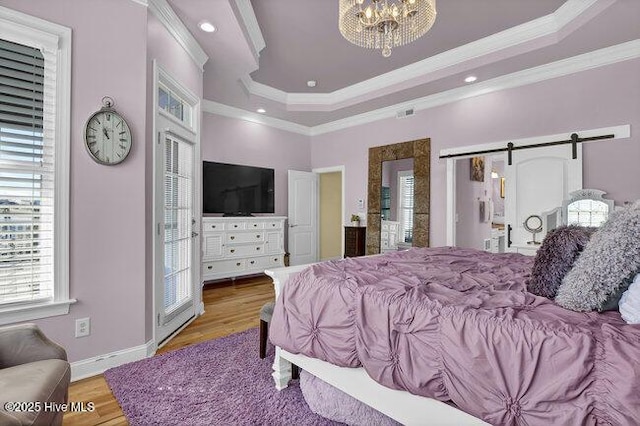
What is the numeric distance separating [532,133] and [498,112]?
0.48 m

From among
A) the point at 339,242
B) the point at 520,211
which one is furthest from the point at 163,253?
the point at 339,242

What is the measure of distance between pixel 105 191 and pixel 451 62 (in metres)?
3.79

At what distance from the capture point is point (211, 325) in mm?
3184

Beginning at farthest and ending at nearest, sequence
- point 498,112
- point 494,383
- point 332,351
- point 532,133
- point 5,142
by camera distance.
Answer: point 498,112 < point 532,133 < point 5,142 < point 332,351 < point 494,383

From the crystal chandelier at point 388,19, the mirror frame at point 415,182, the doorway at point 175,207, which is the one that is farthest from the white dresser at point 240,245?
the crystal chandelier at point 388,19

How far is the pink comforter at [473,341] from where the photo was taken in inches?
37.9

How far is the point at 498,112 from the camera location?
154 inches

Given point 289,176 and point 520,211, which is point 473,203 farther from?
point 289,176

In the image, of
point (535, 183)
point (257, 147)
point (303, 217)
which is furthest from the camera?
point (303, 217)

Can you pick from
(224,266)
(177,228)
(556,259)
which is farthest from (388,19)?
(224,266)

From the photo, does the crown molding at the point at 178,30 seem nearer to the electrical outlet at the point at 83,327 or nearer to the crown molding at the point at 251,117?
the crown molding at the point at 251,117

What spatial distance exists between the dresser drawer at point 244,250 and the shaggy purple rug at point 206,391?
7.73ft

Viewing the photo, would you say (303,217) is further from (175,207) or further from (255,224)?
(175,207)

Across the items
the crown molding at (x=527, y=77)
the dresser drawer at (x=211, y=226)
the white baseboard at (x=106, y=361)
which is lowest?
the white baseboard at (x=106, y=361)
